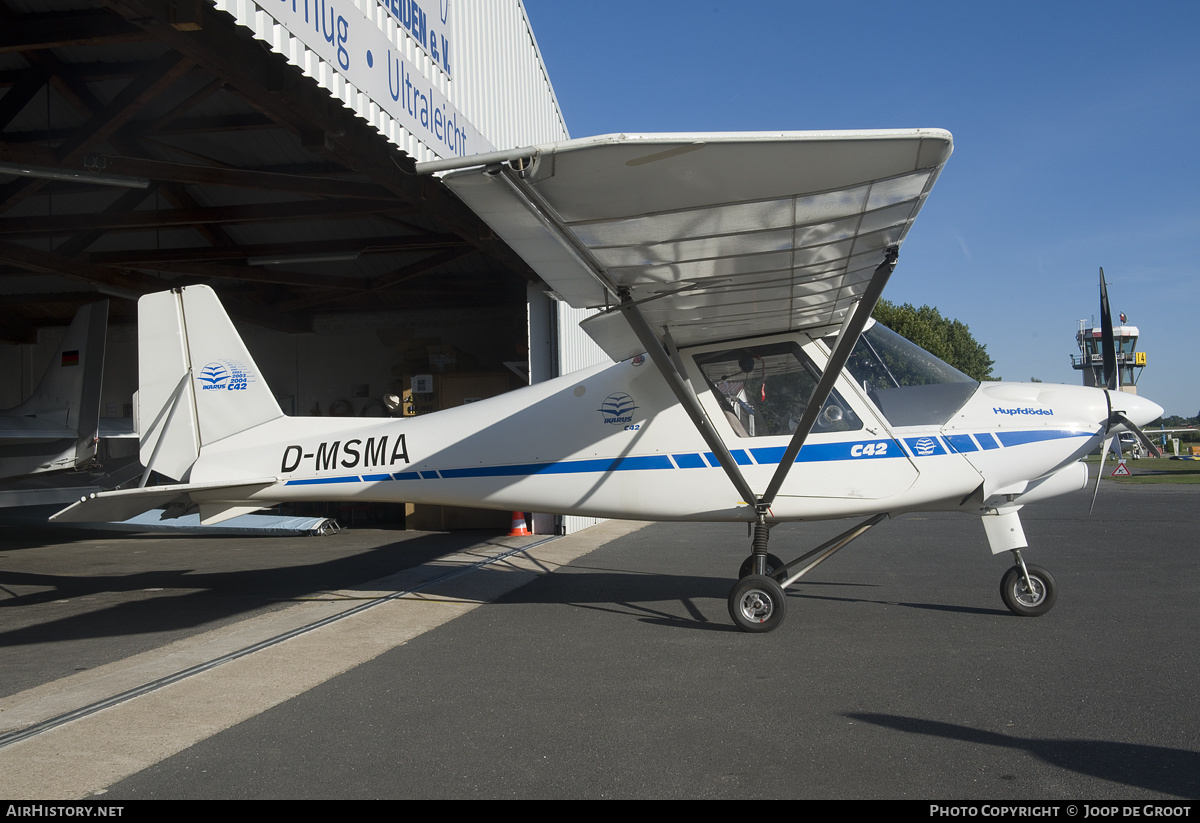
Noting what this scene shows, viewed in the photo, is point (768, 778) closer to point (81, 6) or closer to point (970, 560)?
point (970, 560)

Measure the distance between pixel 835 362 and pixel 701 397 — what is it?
49.8 inches

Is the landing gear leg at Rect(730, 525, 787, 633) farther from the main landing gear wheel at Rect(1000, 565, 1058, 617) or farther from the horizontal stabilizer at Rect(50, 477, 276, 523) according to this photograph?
the horizontal stabilizer at Rect(50, 477, 276, 523)

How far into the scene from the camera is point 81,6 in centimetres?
730

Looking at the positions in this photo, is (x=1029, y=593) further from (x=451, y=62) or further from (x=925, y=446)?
(x=451, y=62)

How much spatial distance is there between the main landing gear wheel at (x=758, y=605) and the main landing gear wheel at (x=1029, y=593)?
185 centimetres

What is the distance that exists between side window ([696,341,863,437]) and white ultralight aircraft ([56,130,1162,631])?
17mm

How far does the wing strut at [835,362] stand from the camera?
193 inches

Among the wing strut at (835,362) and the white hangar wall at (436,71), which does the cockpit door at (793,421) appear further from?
the white hangar wall at (436,71)

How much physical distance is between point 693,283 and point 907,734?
282 cm

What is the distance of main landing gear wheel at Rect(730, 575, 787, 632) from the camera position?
5.86 meters

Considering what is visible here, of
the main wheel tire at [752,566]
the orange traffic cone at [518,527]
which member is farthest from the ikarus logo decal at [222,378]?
the orange traffic cone at [518,527]

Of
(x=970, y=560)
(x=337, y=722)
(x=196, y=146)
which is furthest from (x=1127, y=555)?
(x=196, y=146)

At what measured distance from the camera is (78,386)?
15188 mm
